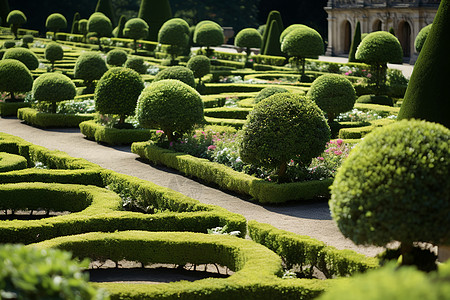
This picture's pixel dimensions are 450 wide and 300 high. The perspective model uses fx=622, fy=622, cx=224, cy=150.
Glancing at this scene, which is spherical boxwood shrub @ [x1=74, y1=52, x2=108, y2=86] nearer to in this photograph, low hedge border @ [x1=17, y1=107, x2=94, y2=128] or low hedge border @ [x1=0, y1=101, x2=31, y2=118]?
low hedge border @ [x1=0, y1=101, x2=31, y2=118]

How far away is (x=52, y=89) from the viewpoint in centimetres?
2077

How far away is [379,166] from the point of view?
6219 mm

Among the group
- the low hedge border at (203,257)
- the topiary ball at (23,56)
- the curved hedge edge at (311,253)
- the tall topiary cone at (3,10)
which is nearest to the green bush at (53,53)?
the topiary ball at (23,56)

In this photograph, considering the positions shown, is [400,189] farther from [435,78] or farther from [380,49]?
[380,49]

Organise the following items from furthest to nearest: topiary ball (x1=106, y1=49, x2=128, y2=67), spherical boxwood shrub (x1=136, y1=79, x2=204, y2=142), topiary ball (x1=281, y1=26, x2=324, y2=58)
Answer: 1. topiary ball (x1=106, y1=49, x2=128, y2=67)
2. topiary ball (x1=281, y1=26, x2=324, y2=58)
3. spherical boxwood shrub (x1=136, y1=79, x2=204, y2=142)

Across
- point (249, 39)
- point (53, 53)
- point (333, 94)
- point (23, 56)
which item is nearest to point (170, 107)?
point (333, 94)

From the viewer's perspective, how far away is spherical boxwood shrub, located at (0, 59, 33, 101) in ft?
74.8

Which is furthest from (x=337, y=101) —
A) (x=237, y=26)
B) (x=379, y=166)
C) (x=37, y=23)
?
(x=37, y=23)

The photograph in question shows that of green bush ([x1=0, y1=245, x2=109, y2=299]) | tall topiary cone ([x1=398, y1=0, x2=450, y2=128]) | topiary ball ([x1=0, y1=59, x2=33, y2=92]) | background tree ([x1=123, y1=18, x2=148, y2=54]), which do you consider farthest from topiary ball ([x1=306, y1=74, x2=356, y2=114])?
background tree ([x1=123, y1=18, x2=148, y2=54])

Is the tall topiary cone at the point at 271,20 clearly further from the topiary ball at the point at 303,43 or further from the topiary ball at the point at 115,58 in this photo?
the topiary ball at the point at 115,58

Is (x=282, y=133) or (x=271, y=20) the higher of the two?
(x=271, y=20)

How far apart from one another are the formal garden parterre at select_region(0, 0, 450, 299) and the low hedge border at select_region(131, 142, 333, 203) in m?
Answer: 0.03

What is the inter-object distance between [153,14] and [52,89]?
2441 cm

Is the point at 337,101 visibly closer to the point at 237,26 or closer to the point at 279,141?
the point at 279,141
